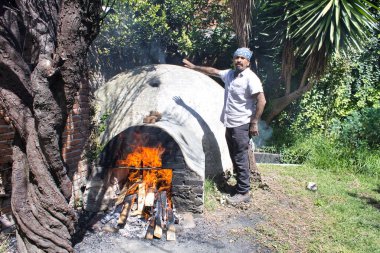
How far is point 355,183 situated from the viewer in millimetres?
6219

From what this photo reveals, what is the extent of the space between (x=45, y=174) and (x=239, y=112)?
3.03m

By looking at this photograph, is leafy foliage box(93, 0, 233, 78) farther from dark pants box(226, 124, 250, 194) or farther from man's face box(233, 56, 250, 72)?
dark pants box(226, 124, 250, 194)

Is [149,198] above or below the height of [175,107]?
below

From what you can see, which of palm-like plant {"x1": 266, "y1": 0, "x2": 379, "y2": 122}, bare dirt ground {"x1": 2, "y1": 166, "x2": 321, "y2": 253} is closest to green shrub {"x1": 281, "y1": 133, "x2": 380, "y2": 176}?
palm-like plant {"x1": 266, "y1": 0, "x2": 379, "y2": 122}

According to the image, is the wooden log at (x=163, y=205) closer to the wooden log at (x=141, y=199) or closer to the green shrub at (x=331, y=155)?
the wooden log at (x=141, y=199)

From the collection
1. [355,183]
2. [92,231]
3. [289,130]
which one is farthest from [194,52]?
[92,231]

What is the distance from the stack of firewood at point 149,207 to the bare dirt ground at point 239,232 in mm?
133

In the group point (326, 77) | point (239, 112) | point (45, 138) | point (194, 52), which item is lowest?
point (45, 138)

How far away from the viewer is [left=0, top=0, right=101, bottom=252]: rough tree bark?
113 inches

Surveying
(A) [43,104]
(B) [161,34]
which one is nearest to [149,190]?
(A) [43,104]

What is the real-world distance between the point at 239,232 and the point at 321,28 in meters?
5.07

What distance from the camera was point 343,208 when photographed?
4969mm

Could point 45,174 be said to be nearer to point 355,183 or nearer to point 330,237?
point 330,237

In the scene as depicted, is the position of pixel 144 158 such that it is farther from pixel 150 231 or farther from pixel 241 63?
pixel 241 63
